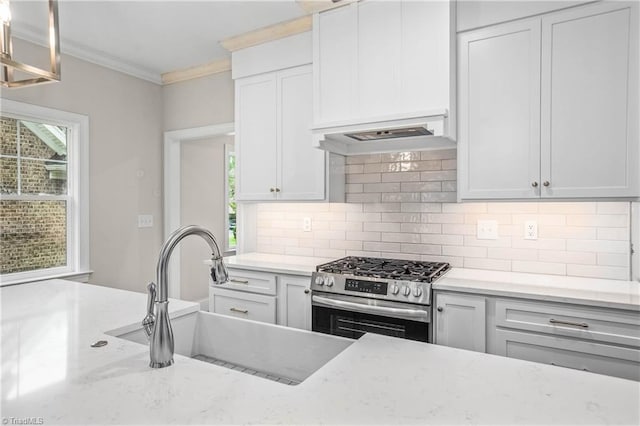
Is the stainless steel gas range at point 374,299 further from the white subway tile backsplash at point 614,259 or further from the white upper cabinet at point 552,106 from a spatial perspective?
the white subway tile backsplash at point 614,259

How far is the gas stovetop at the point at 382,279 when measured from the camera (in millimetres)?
2297

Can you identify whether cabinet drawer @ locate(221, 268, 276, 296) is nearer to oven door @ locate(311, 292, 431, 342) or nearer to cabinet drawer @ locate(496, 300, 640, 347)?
oven door @ locate(311, 292, 431, 342)

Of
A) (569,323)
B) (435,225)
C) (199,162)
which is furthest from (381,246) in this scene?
(199,162)

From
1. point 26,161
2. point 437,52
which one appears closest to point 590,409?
point 437,52

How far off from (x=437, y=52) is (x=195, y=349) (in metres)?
2.06

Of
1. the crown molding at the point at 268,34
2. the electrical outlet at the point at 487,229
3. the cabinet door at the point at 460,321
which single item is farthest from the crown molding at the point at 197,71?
the cabinet door at the point at 460,321

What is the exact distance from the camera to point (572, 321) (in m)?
1.98

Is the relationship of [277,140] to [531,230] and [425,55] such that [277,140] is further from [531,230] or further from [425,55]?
[531,230]

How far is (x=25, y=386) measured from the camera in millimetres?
991

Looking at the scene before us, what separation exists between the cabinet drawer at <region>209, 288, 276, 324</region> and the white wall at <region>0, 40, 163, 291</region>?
121 cm

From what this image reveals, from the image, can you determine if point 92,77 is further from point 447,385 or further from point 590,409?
point 590,409

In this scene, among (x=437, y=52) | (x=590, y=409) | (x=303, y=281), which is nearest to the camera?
(x=590, y=409)

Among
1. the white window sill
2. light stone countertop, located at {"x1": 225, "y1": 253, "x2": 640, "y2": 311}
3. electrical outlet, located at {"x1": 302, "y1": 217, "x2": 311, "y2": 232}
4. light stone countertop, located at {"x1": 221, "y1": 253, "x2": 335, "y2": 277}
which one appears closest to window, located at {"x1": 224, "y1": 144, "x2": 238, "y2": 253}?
light stone countertop, located at {"x1": 221, "y1": 253, "x2": 335, "y2": 277}

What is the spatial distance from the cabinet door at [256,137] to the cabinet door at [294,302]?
75 cm
